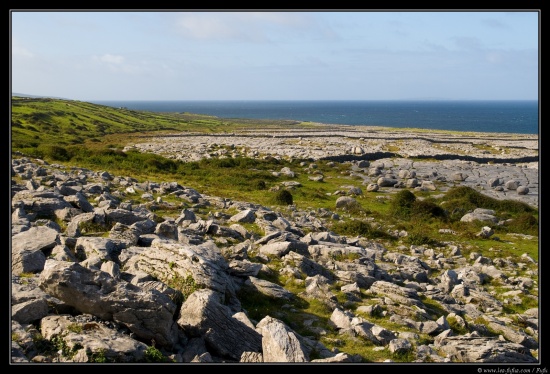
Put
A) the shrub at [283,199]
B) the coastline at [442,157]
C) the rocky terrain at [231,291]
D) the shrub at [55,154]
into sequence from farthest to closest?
the coastline at [442,157] < the shrub at [55,154] < the shrub at [283,199] < the rocky terrain at [231,291]

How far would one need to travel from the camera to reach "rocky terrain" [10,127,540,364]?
963 centimetres

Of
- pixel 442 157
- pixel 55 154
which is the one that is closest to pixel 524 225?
pixel 442 157

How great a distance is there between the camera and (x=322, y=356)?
34.8ft

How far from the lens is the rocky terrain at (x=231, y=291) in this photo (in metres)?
9.63

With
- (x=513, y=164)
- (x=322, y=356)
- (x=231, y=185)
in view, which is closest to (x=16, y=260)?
(x=322, y=356)

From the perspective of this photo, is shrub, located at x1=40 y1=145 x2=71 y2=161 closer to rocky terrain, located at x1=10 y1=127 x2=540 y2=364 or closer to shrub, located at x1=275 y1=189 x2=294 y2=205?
rocky terrain, located at x1=10 y1=127 x2=540 y2=364

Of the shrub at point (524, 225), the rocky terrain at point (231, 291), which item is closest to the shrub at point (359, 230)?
the rocky terrain at point (231, 291)

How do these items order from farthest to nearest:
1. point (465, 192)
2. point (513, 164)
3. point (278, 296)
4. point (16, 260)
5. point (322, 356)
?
point (513, 164) → point (465, 192) → point (278, 296) → point (16, 260) → point (322, 356)

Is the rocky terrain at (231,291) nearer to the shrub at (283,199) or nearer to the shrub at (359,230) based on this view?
the shrub at (359,230)

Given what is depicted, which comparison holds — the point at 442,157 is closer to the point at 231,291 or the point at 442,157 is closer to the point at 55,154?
the point at 55,154

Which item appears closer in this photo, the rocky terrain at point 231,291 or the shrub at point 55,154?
the rocky terrain at point 231,291

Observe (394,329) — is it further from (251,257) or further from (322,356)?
(251,257)
